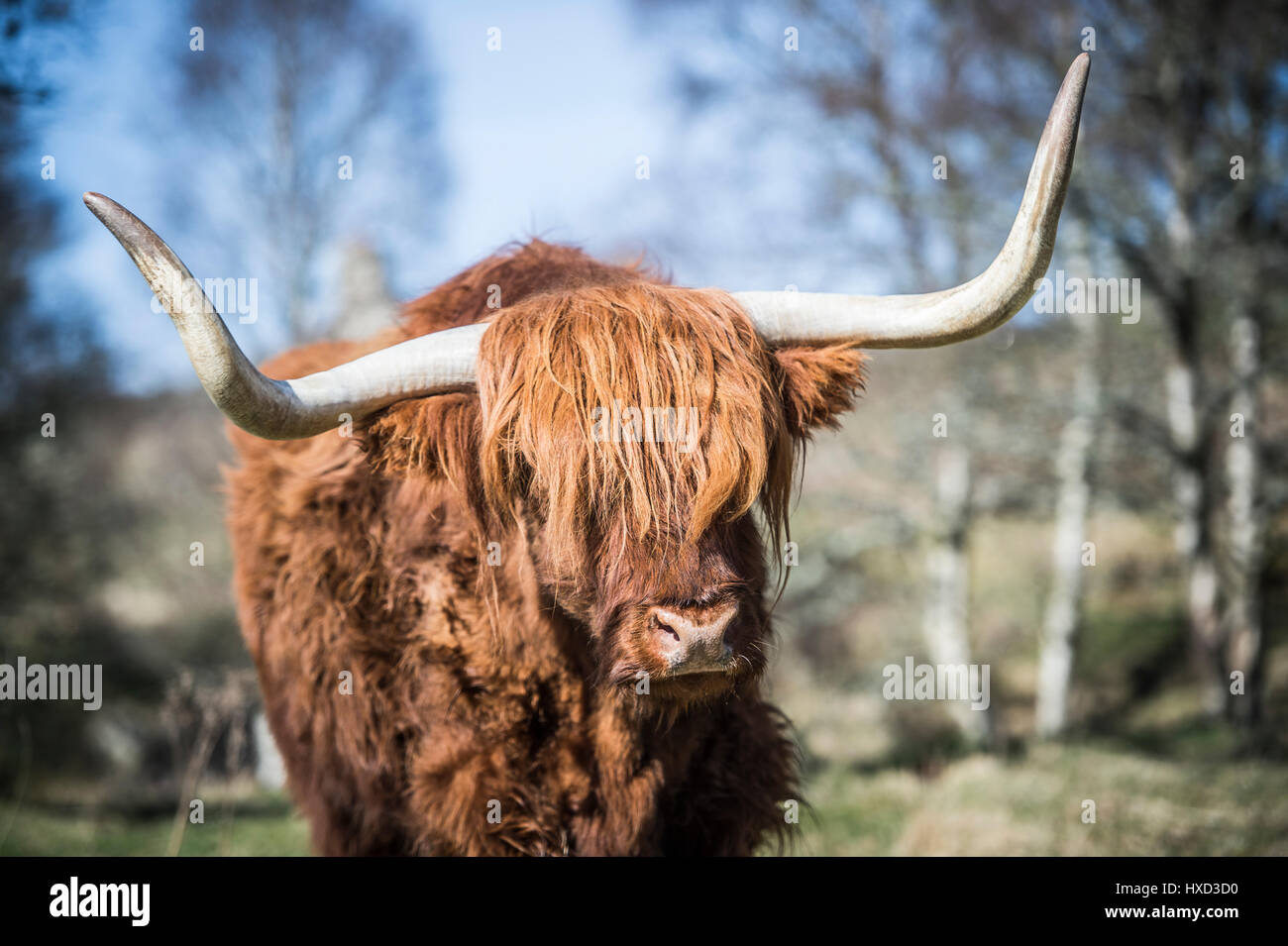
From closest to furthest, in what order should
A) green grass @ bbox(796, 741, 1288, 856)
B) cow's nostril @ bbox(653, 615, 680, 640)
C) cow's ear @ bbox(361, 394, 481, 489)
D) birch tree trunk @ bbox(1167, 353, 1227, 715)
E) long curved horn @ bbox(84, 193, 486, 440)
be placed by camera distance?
long curved horn @ bbox(84, 193, 486, 440)
cow's nostril @ bbox(653, 615, 680, 640)
cow's ear @ bbox(361, 394, 481, 489)
green grass @ bbox(796, 741, 1288, 856)
birch tree trunk @ bbox(1167, 353, 1227, 715)

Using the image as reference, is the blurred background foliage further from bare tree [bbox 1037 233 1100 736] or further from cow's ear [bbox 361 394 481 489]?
cow's ear [bbox 361 394 481 489]

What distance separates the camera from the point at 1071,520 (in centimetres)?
902

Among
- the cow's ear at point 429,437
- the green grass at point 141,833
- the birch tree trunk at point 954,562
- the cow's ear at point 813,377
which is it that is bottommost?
the green grass at point 141,833

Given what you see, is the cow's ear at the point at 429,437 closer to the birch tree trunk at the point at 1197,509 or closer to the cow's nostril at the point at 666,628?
the cow's nostril at the point at 666,628

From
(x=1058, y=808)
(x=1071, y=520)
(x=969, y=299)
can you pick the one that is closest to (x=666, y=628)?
(x=969, y=299)

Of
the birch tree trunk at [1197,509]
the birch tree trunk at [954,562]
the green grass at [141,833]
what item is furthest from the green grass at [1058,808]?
the green grass at [141,833]

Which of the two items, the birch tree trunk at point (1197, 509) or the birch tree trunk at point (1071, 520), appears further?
the birch tree trunk at point (1071, 520)

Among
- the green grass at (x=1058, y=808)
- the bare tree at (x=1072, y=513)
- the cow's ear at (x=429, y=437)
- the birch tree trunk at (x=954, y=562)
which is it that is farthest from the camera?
the birch tree trunk at (x=954, y=562)

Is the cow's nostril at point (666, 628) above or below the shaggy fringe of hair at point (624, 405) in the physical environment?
below

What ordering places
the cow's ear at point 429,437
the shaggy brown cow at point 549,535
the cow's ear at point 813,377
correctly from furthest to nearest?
the cow's ear at point 813,377 → the cow's ear at point 429,437 → the shaggy brown cow at point 549,535

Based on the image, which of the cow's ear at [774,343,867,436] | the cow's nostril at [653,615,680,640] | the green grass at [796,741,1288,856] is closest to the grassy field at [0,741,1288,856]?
the green grass at [796,741,1288,856]

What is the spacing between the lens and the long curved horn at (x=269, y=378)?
1997 millimetres

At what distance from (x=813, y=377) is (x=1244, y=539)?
8.22 metres

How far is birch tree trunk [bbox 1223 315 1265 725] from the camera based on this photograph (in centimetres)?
842
